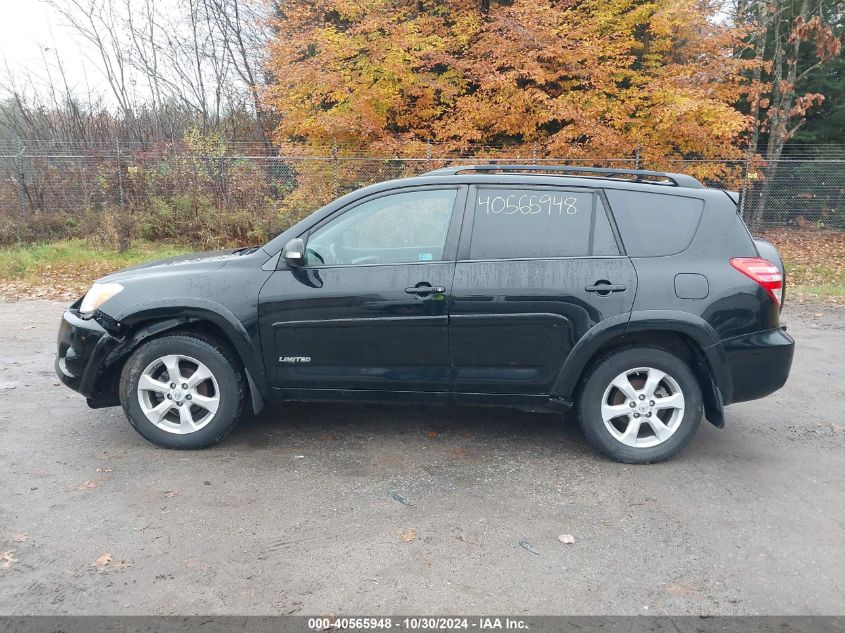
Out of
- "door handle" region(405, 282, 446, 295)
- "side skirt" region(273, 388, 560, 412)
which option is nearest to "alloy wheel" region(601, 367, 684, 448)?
"side skirt" region(273, 388, 560, 412)

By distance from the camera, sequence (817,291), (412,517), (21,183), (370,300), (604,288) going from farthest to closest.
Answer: (21,183)
(817,291)
(370,300)
(604,288)
(412,517)

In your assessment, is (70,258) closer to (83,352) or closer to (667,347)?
(83,352)

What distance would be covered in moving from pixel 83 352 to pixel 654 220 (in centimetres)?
374

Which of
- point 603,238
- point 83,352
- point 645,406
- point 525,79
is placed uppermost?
point 525,79

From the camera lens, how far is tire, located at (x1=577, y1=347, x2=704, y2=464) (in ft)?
13.6

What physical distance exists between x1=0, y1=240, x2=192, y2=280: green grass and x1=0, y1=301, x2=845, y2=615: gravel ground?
303 inches

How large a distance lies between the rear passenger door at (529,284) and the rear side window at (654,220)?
0.09m

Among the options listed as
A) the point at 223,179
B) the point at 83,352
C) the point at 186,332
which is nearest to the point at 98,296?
the point at 83,352

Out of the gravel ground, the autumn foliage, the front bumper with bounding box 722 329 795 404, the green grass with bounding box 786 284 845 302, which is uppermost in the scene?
the autumn foliage

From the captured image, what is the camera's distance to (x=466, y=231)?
428cm

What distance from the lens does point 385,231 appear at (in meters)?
4.43

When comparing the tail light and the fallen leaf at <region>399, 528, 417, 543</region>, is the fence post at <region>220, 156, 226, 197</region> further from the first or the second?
the fallen leaf at <region>399, 528, 417, 543</region>

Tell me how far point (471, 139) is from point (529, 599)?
13.9m

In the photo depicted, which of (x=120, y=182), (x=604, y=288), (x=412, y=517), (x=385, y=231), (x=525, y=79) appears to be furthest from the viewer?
(x=525, y=79)
